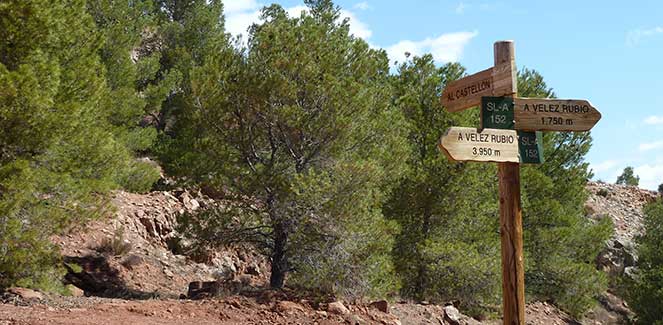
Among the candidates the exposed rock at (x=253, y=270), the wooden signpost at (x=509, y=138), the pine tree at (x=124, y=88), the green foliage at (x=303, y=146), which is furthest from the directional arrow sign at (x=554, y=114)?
the exposed rock at (x=253, y=270)

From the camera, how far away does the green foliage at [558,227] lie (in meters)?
21.2

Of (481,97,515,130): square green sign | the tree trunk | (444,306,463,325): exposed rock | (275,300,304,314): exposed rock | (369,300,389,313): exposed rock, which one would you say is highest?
(481,97,515,130): square green sign

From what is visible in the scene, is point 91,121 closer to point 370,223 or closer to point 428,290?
point 370,223

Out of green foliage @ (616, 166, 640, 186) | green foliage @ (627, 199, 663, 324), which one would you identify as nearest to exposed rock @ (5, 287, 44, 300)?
green foliage @ (627, 199, 663, 324)

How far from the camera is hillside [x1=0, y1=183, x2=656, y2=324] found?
33.0 feet

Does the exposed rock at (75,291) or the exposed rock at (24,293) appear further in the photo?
the exposed rock at (75,291)

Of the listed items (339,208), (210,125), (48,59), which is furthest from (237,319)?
(48,59)

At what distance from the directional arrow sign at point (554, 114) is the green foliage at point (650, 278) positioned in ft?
63.5

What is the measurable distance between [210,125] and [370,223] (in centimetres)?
401

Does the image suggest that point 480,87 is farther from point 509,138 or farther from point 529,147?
point 529,147

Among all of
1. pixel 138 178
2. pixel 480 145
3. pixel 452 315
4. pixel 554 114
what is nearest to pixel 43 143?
pixel 138 178

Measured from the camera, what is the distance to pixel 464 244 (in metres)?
15.1

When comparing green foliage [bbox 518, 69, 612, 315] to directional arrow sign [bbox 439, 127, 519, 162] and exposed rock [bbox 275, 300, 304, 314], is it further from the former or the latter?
directional arrow sign [bbox 439, 127, 519, 162]

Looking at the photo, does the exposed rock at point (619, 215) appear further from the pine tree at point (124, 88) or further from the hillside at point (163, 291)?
the pine tree at point (124, 88)
